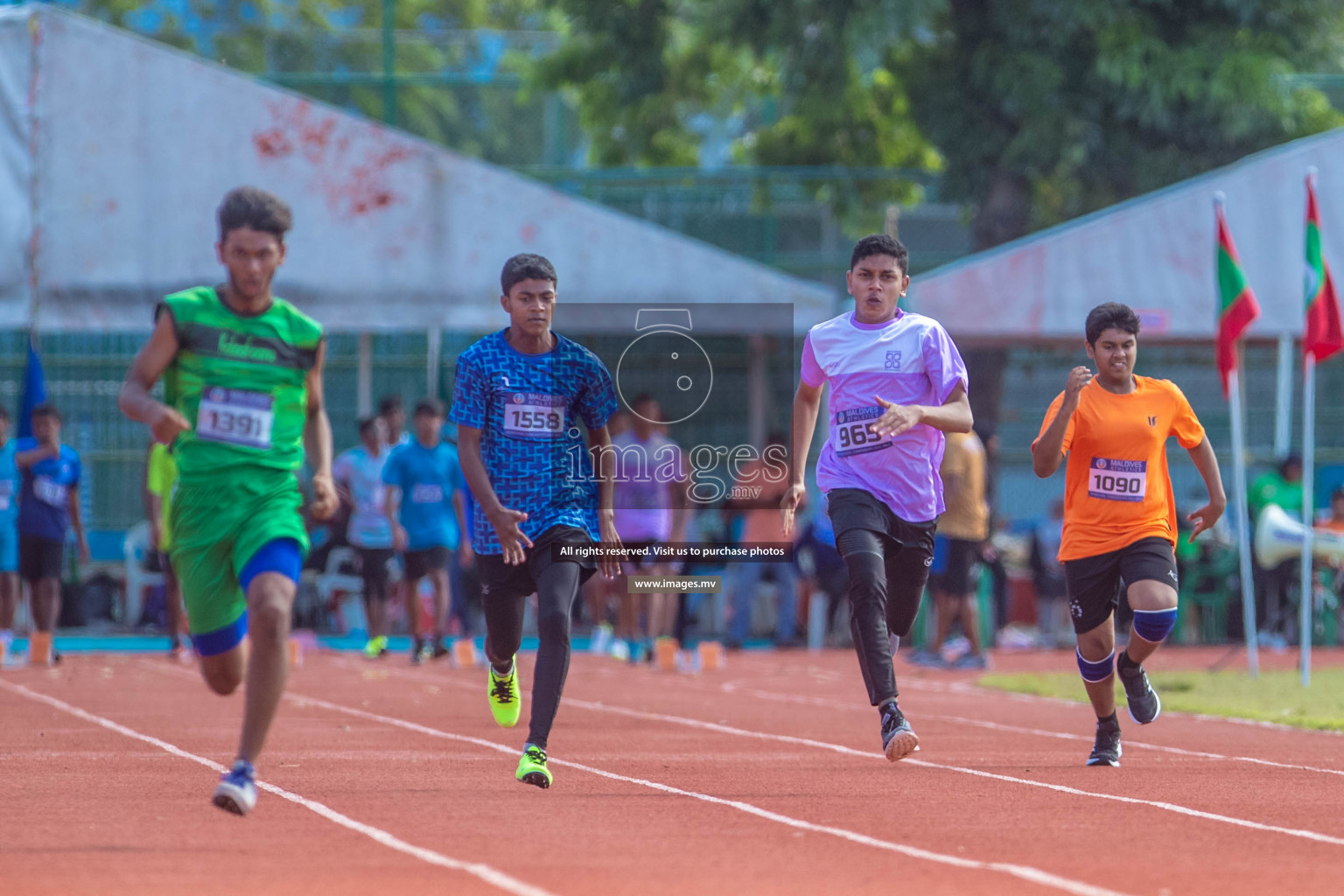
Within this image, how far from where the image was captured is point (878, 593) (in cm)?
820

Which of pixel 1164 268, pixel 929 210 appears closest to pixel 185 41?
pixel 929 210

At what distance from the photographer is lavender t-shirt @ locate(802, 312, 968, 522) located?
846 cm

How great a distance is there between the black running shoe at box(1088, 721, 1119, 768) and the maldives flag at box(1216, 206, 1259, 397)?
656 centimetres

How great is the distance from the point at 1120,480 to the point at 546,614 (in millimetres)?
2896

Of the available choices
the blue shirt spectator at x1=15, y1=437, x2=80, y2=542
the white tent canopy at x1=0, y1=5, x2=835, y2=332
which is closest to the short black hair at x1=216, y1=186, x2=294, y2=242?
the blue shirt spectator at x1=15, y1=437, x2=80, y2=542

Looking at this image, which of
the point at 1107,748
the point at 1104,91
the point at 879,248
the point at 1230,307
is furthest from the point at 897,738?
the point at 1104,91

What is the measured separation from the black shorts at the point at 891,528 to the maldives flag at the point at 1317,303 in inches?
274

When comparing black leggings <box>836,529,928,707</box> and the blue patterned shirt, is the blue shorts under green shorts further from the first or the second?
black leggings <box>836,529,928,707</box>

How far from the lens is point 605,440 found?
27.1ft

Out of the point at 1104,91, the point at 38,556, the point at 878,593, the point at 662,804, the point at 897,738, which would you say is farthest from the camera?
the point at 1104,91

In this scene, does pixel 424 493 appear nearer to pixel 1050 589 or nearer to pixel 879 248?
pixel 1050 589

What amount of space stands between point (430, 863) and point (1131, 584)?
4177mm

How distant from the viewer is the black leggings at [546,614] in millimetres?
7664

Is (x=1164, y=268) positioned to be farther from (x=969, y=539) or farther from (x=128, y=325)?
(x=128, y=325)
